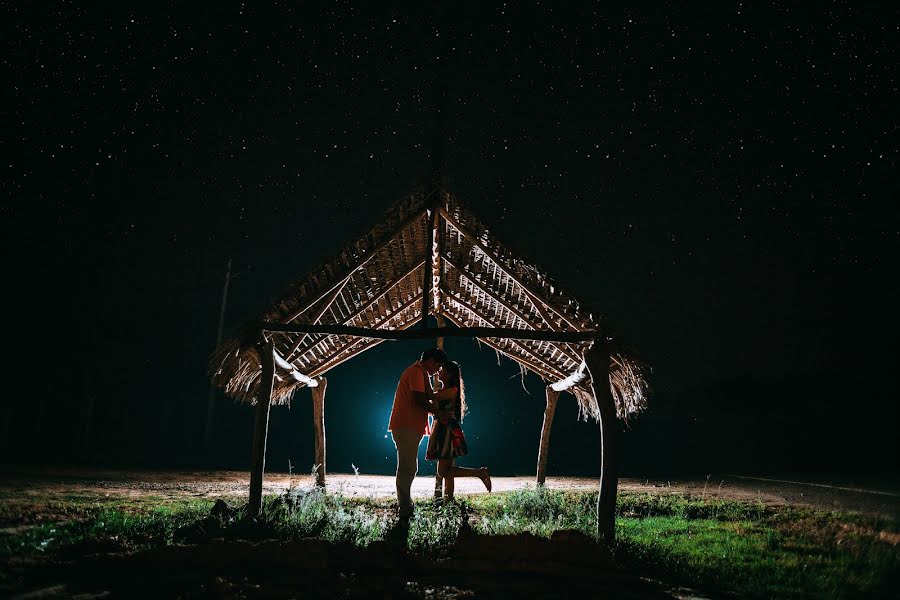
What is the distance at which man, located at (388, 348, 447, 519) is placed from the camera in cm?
553

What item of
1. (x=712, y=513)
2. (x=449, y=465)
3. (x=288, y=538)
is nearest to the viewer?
(x=288, y=538)

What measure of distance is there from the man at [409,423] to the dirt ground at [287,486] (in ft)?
6.36

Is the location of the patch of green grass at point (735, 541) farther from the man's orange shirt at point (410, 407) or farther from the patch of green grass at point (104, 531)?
the patch of green grass at point (104, 531)

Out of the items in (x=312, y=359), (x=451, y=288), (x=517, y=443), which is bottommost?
(x=517, y=443)

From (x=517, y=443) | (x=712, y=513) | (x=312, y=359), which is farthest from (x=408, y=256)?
(x=517, y=443)

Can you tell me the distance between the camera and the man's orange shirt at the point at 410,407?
571cm

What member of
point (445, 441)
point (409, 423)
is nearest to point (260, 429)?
point (409, 423)

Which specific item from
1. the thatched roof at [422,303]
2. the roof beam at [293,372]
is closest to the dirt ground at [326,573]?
the thatched roof at [422,303]

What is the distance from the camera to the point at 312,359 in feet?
29.4

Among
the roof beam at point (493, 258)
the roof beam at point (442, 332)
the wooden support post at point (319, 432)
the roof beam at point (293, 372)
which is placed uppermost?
the roof beam at point (493, 258)

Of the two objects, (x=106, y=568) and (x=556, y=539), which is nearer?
(x=106, y=568)

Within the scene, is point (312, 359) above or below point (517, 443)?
above

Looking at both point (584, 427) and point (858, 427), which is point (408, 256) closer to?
point (584, 427)

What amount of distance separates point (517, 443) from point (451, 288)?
57.0 feet
